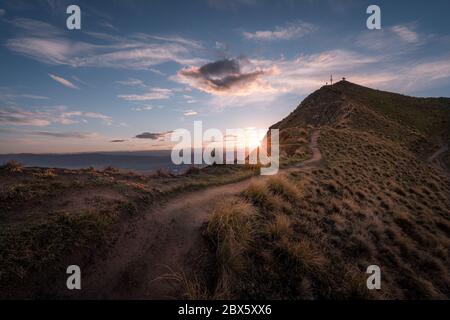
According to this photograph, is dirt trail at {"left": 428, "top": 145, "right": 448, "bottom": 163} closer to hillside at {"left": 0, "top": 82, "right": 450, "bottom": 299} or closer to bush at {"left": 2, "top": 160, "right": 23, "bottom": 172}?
hillside at {"left": 0, "top": 82, "right": 450, "bottom": 299}

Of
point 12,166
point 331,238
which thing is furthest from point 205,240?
point 12,166

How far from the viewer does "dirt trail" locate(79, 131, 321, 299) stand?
201 inches

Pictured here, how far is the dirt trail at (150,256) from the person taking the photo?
510cm

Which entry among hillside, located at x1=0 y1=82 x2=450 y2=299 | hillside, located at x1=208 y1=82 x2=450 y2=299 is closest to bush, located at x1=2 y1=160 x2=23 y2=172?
hillside, located at x1=0 y1=82 x2=450 y2=299

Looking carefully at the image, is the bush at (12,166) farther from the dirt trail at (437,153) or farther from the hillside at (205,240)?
the dirt trail at (437,153)

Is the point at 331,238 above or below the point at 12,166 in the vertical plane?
below

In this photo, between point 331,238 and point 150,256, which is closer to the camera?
point 150,256

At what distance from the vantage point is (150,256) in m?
6.07

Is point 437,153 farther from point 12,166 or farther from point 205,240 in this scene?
point 12,166

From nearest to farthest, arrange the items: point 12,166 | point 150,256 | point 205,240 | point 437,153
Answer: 1. point 150,256
2. point 205,240
3. point 12,166
4. point 437,153

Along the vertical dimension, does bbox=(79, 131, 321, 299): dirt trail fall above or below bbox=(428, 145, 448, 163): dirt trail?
below

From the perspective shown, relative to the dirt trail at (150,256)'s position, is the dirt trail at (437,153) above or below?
above

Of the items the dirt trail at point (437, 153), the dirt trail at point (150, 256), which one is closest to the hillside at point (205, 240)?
the dirt trail at point (150, 256)
